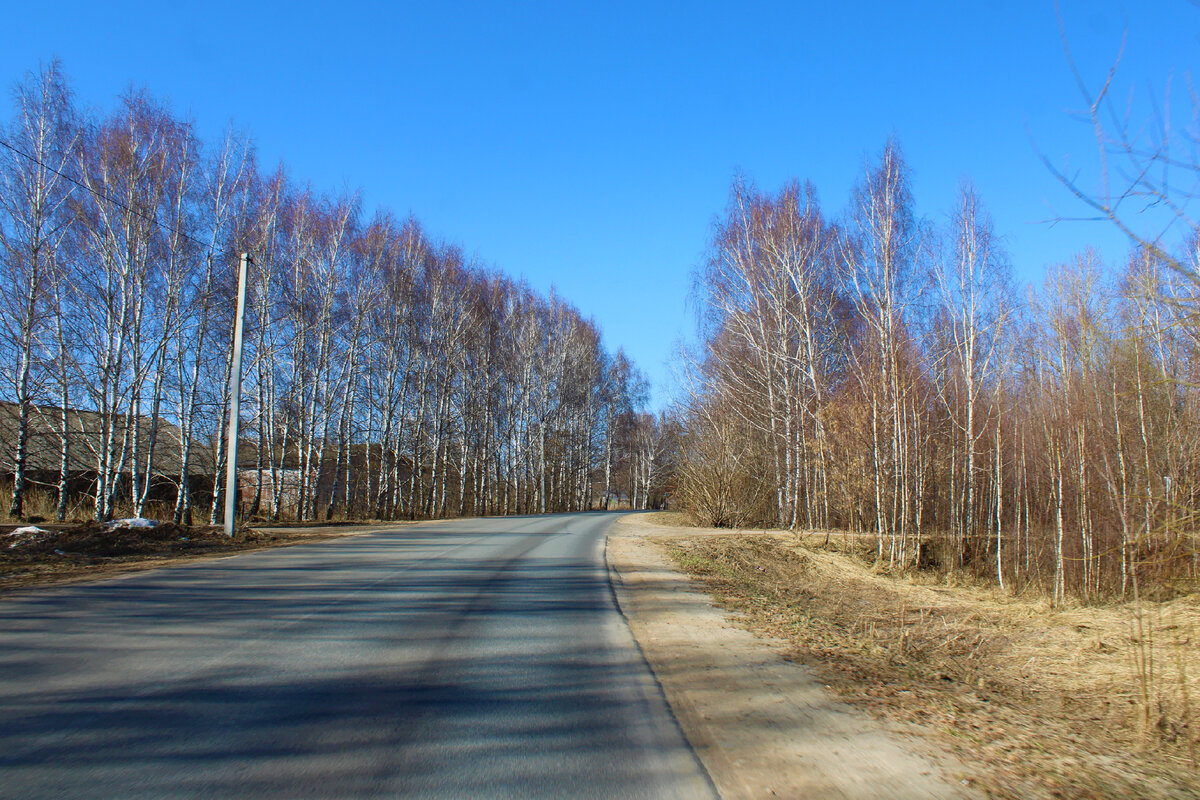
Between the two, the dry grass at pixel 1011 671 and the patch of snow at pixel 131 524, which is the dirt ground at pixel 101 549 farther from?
the dry grass at pixel 1011 671

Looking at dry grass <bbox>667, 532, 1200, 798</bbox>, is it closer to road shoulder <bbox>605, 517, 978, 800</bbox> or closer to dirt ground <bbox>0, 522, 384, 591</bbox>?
road shoulder <bbox>605, 517, 978, 800</bbox>

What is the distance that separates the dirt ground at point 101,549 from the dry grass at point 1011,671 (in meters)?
9.05

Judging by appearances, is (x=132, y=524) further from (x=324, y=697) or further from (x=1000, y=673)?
(x=1000, y=673)

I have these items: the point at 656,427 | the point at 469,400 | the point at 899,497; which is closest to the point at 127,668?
the point at 899,497

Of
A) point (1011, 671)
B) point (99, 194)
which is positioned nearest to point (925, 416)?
A: point (1011, 671)

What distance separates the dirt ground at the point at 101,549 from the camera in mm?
9758

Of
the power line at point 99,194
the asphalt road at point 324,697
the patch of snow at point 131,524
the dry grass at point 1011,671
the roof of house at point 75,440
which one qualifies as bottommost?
the dry grass at point 1011,671

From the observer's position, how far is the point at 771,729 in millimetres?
4582

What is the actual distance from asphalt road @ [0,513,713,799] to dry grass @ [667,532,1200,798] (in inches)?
72.0

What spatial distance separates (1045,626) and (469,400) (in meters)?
32.5

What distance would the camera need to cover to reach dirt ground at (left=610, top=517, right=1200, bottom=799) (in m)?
4.11

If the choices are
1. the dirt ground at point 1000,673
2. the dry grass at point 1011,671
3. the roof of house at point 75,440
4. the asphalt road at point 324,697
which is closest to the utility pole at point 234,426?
the roof of house at point 75,440

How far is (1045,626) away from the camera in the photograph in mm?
11125

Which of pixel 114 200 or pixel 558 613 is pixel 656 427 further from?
pixel 558 613
